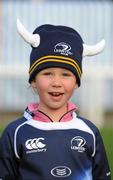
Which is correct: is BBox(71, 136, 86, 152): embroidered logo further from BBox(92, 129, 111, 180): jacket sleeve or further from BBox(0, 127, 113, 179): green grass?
BBox(0, 127, 113, 179): green grass

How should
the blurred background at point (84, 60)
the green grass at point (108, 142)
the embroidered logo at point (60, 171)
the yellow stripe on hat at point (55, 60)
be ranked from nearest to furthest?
the embroidered logo at point (60, 171), the yellow stripe on hat at point (55, 60), the green grass at point (108, 142), the blurred background at point (84, 60)

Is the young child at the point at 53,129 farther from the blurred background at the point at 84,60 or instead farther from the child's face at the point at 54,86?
the blurred background at the point at 84,60

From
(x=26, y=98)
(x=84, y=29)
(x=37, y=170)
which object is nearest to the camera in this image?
(x=37, y=170)

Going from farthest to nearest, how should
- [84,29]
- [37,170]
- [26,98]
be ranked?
[84,29] < [26,98] < [37,170]

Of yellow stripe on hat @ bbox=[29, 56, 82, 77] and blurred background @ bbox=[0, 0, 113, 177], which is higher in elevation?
yellow stripe on hat @ bbox=[29, 56, 82, 77]

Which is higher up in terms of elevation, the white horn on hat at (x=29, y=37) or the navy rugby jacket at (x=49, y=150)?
the white horn on hat at (x=29, y=37)

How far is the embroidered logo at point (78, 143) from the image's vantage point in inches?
187

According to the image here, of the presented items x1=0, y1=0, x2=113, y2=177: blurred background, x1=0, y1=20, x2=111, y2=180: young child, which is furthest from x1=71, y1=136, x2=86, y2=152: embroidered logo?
x1=0, y1=0, x2=113, y2=177: blurred background

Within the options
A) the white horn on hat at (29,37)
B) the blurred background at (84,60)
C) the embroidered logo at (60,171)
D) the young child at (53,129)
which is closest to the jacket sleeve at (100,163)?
the young child at (53,129)

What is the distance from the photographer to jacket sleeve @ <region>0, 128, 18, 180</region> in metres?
4.78

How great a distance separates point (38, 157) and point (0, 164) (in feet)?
0.84

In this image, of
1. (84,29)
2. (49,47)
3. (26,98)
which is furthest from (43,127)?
(84,29)

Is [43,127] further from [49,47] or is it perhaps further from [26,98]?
[26,98]

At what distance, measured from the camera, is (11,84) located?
1822cm
